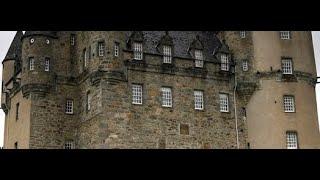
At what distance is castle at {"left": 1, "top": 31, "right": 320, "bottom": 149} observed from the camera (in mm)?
33750

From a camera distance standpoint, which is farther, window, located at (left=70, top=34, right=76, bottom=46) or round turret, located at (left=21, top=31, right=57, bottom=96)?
window, located at (left=70, top=34, right=76, bottom=46)

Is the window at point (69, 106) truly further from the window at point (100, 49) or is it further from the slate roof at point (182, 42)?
the slate roof at point (182, 42)

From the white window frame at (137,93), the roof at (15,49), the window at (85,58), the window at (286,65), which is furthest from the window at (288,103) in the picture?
the roof at (15,49)

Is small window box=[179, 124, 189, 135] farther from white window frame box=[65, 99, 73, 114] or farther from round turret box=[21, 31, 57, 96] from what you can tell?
round turret box=[21, 31, 57, 96]

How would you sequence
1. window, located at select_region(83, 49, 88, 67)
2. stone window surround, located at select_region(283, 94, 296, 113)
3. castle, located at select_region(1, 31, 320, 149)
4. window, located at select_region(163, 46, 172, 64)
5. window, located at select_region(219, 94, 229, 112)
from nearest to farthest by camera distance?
castle, located at select_region(1, 31, 320, 149) → window, located at select_region(163, 46, 172, 64) → window, located at select_region(83, 49, 88, 67) → stone window surround, located at select_region(283, 94, 296, 113) → window, located at select_region(219, 94, 229, 112)

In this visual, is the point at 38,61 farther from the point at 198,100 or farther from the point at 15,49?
the point at 198,100

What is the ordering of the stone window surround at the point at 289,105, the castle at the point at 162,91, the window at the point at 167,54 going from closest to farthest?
the castle at the point at 162,91 → the window at the point at 167,54 → the stone window surround at the point at 289,105

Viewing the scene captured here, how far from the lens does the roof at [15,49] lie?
4103 cm

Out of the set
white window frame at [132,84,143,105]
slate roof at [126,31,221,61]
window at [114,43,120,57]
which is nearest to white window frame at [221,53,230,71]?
slate roof at [126,31,221,61]

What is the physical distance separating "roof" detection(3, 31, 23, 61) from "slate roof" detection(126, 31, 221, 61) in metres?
9.50

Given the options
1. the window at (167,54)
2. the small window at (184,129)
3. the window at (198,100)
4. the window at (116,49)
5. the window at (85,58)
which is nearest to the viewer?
the window at (116,49)

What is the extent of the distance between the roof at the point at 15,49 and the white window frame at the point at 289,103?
17.9m

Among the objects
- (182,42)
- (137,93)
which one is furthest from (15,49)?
A: (182,42)

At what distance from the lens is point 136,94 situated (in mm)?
34188
